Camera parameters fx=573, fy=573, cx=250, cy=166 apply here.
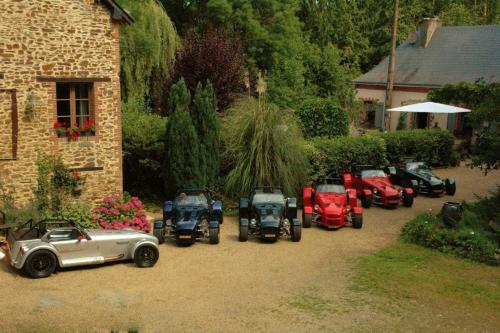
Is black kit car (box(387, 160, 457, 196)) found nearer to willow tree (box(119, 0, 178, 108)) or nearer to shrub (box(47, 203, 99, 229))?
willow tree (box(119, 0, 178, 108))

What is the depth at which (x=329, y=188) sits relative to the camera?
16891 mm

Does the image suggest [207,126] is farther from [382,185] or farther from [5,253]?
[5,253]

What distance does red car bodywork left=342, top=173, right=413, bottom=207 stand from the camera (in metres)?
18.3

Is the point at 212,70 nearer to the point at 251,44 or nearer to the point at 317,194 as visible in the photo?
the point at 317,194

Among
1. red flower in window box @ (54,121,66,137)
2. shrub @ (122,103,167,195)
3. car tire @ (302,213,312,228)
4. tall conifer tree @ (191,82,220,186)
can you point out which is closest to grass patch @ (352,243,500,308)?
car tire @ (302,213,312,228)

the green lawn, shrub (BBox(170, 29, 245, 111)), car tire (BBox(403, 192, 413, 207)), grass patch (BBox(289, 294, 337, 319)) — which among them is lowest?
grass patch (BBox(289, 294, 337, 319))

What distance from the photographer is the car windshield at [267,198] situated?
50.8 ft

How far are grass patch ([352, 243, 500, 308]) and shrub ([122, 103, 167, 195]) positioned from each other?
798cm

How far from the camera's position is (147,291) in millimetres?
11195

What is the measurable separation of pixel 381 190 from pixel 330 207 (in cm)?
310

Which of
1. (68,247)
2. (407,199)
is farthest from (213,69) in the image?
(68,247)

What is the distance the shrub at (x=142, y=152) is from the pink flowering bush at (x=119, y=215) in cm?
301

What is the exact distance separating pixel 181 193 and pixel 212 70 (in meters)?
8.38

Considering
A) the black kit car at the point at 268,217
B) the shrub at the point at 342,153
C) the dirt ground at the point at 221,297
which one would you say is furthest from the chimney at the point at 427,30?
the dirt ground at the point at 221,297
